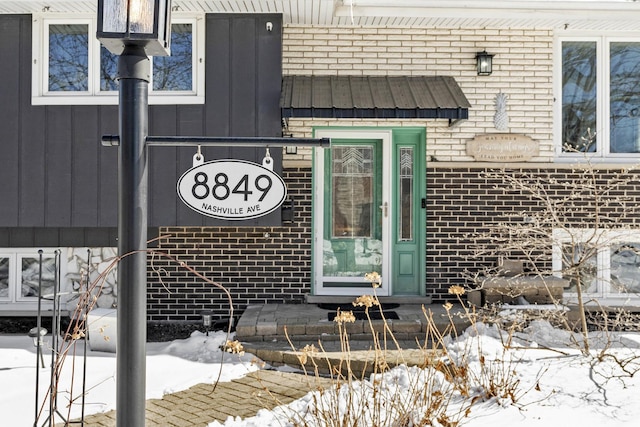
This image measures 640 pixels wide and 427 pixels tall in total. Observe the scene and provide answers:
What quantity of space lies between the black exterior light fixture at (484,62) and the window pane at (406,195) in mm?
1373

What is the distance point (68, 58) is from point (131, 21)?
5.37 meters

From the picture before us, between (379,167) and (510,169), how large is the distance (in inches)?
65.4

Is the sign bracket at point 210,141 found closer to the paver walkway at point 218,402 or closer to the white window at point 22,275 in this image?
Answer: the paver walkway at point 218,402

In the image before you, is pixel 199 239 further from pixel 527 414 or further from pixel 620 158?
pixel 620 158

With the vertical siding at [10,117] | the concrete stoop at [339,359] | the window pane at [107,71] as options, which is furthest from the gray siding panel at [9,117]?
the concrete stoop at [339,359]

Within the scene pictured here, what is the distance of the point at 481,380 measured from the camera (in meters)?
4.05

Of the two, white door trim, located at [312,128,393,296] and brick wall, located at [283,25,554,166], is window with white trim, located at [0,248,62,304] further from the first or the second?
brick wall, located at [283,25,554,166]

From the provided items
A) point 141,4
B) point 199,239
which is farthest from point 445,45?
point 141,4

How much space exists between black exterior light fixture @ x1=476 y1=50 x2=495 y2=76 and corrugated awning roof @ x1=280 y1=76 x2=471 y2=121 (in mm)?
391

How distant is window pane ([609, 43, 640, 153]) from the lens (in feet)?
25.0

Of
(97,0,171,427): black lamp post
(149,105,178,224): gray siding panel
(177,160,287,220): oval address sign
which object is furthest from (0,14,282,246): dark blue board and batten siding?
(97,0,171,427): black lamp post

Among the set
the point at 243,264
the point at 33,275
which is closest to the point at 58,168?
the point at 33,275

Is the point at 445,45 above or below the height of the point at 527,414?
above

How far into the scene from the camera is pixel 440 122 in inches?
289
